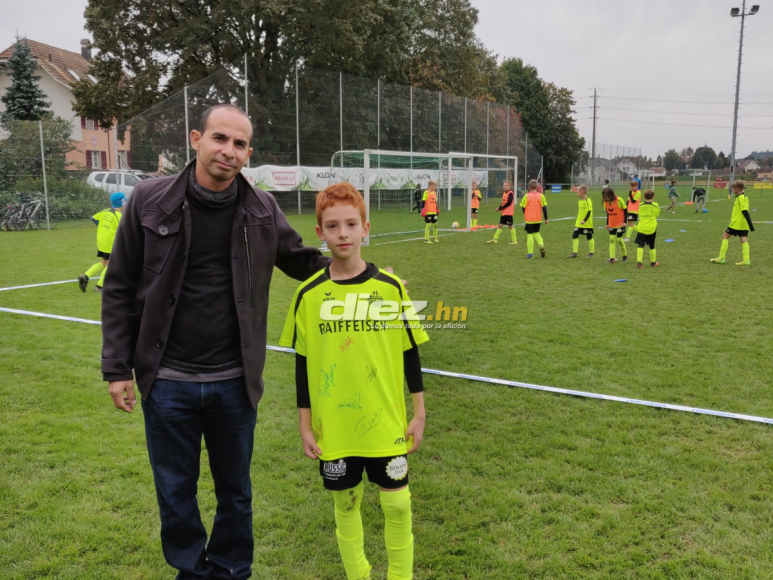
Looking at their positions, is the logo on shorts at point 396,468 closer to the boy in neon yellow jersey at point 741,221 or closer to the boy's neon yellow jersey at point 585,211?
the boy's neon yellow jersey at point 585,211

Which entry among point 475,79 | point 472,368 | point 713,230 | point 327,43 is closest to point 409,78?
point 475,79

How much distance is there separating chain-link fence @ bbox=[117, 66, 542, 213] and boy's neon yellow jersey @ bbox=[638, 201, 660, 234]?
49.2ft

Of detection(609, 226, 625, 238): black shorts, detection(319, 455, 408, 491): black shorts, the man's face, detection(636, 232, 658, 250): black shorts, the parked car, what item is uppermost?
the parked car

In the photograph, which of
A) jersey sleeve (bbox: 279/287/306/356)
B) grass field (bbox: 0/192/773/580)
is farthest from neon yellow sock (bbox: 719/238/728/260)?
jersey sleeve (bbox: 279/287/306/356)

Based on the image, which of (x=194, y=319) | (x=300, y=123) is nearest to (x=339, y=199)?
(x=194, y=319)

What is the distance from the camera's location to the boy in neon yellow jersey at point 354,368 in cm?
253

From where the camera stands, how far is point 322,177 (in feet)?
87.5

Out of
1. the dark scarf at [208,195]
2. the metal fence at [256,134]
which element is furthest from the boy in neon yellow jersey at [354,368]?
the metal fence at [256,134]

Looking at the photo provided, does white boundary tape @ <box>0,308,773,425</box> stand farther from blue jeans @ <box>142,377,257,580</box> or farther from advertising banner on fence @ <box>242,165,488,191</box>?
advertising banner on fence @ <box>242,165,488,191</box>

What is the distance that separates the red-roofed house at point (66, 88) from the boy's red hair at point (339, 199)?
40319mm

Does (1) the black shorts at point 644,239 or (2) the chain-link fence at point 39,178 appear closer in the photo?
(1) the black shorts at point 644,239

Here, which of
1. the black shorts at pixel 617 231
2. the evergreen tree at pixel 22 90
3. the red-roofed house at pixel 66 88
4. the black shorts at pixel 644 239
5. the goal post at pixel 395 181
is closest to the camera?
the black shorts at pixel 644 239

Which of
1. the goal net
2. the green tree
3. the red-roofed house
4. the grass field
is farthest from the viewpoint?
the green tree

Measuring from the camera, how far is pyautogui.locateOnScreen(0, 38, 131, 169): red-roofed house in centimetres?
4069
